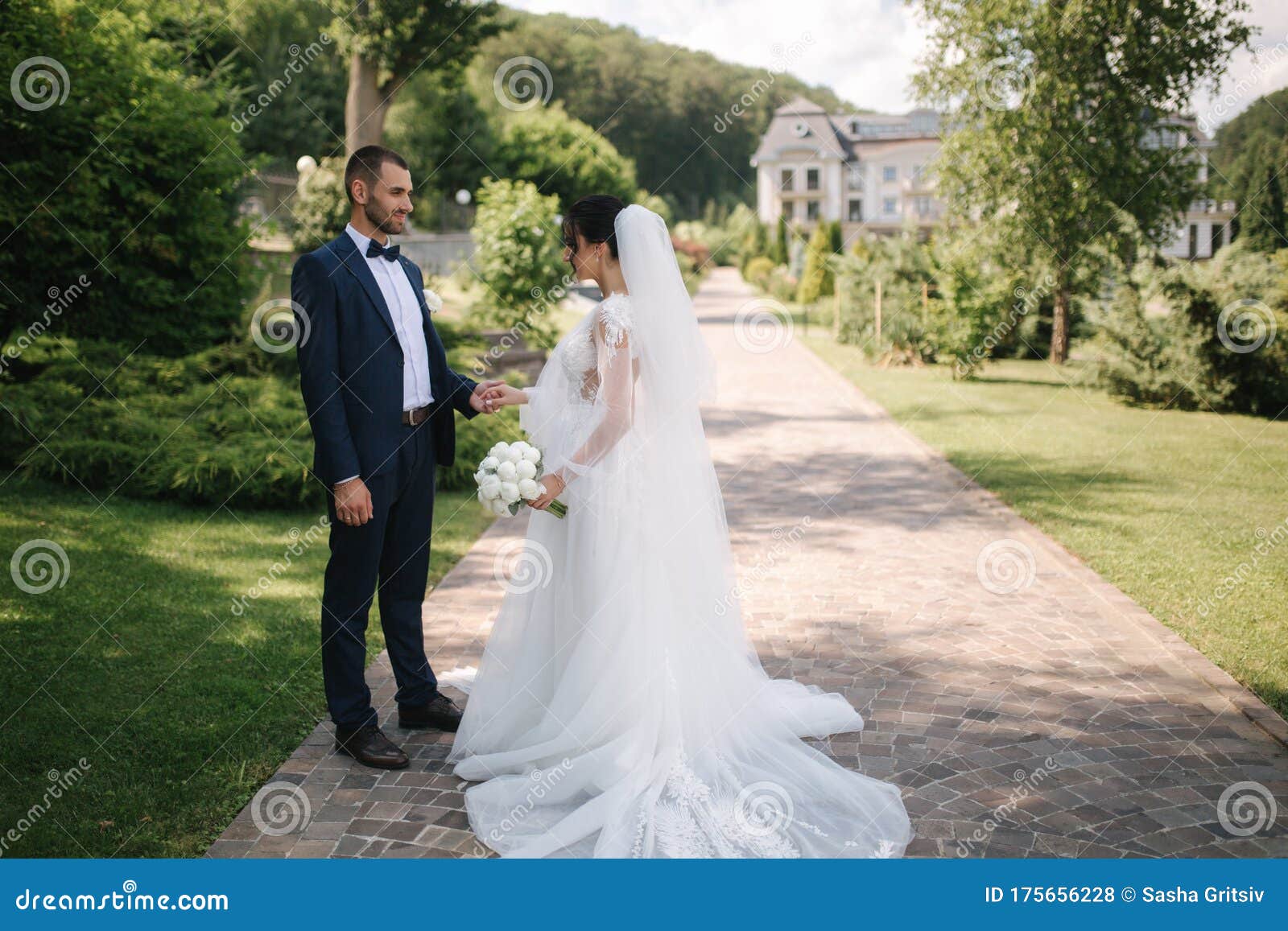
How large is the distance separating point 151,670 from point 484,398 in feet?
7.73

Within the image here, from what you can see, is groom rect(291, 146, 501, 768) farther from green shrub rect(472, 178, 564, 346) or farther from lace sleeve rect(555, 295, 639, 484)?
green shrub rect(472, 178, 564, 346)

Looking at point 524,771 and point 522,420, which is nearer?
point 524,771

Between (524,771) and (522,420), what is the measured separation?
1.47 metres

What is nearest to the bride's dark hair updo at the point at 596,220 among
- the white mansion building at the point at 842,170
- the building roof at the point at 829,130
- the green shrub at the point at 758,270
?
the green shrub at the point at 758,270

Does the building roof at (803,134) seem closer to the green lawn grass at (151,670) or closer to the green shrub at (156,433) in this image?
the green shrub at (156,433)

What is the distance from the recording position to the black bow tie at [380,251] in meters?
4.06

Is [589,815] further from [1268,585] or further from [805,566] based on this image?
[1268,585]

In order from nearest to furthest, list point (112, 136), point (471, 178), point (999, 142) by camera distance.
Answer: point (112, 136) < point (999, 142) < point (471, 178)

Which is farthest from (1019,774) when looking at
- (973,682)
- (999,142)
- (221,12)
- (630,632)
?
(221,12)

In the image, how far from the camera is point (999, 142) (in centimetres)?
1880

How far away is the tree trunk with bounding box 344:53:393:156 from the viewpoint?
73.4ft

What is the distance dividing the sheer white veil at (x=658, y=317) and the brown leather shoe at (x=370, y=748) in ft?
5.89

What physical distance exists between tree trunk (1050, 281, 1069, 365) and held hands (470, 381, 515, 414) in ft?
60.3

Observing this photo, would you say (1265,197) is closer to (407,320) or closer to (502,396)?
(502,396)
